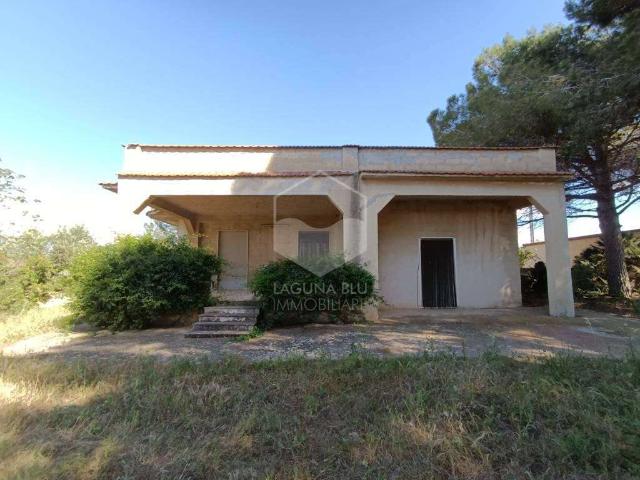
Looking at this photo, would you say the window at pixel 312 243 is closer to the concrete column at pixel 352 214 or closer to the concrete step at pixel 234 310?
the concrete column at pixel 352 214

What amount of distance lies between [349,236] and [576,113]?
7.40 metres

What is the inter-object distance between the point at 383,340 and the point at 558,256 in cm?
575

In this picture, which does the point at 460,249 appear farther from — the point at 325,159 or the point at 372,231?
the point at 325,159

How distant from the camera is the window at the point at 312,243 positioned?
38.8 ft

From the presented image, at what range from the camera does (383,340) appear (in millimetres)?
6184

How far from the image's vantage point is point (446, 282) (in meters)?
10.5

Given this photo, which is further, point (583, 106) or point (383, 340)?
point (583, 106)

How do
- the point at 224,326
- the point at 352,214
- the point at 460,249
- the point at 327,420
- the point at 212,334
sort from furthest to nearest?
the point at 460,249 < the point at 352,214 < the point at 224,326 < the point at 212,334 < the point at 327,420

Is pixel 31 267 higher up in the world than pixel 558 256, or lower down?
lower down

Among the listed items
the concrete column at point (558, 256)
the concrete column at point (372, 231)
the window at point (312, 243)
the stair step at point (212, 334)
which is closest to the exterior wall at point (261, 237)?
the window at point (312, 243)

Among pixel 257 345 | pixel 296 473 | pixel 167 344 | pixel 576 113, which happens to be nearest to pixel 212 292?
pixel 167 344

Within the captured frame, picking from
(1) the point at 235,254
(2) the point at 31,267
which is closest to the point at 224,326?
(1) the point at 235,254

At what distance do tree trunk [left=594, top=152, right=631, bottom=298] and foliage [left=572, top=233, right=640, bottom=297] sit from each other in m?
0.43

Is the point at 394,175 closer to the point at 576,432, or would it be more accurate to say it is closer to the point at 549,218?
the point at 549,218
